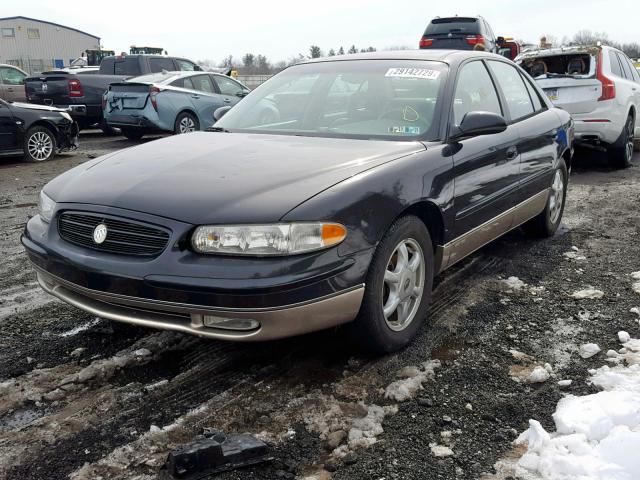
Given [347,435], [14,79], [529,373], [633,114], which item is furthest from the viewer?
[14,79]

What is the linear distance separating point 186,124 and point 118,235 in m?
10.1

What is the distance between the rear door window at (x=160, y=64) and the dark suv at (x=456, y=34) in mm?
6032

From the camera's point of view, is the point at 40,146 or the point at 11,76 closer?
the point at 40,146

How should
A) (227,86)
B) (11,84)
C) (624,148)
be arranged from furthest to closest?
1. (11,84)
2. (227,86)
3. (624,148)

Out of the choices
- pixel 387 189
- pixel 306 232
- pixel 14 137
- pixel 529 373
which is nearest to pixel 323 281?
pixel 306 232

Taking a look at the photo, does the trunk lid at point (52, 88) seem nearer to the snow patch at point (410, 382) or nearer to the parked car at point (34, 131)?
the parked car at point (34, 131)

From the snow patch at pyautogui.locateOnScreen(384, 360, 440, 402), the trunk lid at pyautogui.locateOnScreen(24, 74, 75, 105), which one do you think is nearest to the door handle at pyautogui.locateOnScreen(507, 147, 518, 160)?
the snow patch at pyautogui.locateOnScreen(384, 360, 440, 402)

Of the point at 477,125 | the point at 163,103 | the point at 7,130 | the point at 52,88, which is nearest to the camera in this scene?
the point at 477,125

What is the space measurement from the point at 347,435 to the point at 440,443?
0.38m

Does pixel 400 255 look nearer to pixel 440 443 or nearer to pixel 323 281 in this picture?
pixel 323 281

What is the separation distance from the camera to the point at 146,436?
2.55 m

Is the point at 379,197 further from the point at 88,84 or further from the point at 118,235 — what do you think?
the point at 88,84

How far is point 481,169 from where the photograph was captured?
3947mm

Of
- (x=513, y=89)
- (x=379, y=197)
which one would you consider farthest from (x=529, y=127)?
(x=379, y=197)
